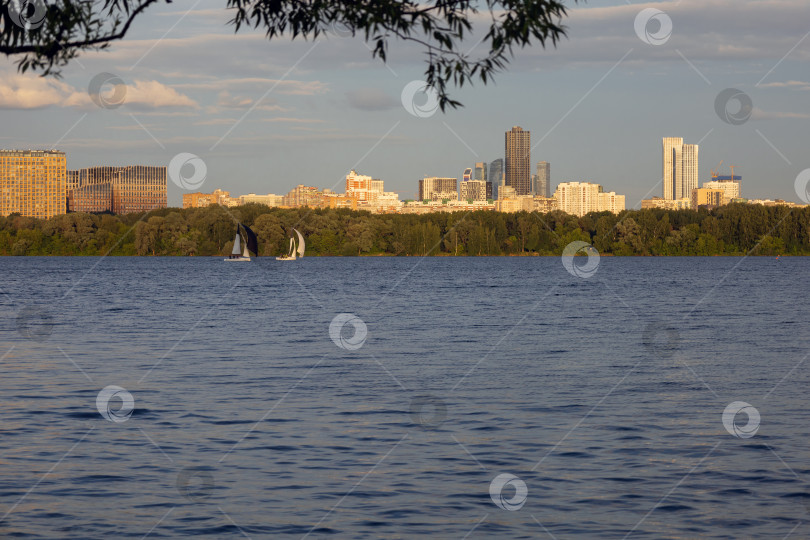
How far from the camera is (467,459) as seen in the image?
19844 millimetres

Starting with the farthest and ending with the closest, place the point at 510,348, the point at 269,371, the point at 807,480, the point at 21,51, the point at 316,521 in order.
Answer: the point at 510,348, the point at 269,371, the point at 807,480, the point at 316,521, the point at 21,51

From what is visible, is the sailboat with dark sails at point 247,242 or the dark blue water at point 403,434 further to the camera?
the sailboat with dark sails at point 247,242

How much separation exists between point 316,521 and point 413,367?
19.6 metres

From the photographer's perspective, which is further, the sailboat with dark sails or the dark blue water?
the sailboat with dark sails

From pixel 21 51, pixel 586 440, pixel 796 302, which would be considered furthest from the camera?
pixel 796 302

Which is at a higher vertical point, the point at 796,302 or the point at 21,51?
the point at 21,51

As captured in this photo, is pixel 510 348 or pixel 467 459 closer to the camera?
pixel 467 459

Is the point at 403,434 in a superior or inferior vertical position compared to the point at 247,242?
inferior

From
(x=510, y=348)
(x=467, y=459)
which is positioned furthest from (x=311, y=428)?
(x=510, y=348)

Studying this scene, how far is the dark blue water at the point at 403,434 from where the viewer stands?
1614 centimetres

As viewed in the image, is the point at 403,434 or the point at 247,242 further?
the point at 247,242

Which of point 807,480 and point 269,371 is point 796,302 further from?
point 807,480

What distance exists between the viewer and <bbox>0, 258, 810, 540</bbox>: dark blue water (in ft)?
53.0

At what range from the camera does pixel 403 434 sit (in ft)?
73.3
